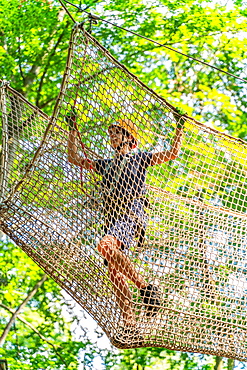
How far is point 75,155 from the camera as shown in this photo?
158 cm

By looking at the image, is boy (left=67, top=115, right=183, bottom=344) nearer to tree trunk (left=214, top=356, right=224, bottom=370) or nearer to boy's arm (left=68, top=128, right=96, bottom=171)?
boy's arm (left=68, top=128, right=96, bottom=171)

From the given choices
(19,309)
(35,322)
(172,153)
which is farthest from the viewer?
(35,322)

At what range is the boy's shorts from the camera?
1591 mm

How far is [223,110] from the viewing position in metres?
4.89

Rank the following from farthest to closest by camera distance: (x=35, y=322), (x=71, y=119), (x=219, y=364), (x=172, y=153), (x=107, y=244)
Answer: (x=35, y=322)
(x=219, y=364)
(x=172, y=153)
(x=107, y=244)
(x=71, y=119)

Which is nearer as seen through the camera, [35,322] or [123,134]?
[123,134]

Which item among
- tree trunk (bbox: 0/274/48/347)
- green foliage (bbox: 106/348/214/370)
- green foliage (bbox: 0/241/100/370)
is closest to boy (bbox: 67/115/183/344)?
tree trunk (bbox: 0/274/48/347)

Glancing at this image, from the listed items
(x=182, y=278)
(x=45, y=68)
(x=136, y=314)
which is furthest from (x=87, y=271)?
(x=45, y=68)

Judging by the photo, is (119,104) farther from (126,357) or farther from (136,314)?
(126,357)

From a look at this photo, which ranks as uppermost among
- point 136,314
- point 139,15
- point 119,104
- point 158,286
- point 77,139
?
point 139,15

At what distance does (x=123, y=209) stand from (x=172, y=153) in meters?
0.29

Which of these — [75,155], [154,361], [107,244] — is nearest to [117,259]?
[107,244]

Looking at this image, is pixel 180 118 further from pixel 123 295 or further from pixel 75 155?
pixel 123 295

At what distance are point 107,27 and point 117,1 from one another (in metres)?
0.27
